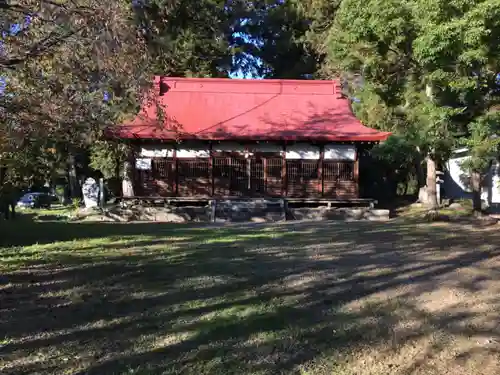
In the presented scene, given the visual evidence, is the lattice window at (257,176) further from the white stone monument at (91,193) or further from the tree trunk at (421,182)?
the white stone monument at (91,193)

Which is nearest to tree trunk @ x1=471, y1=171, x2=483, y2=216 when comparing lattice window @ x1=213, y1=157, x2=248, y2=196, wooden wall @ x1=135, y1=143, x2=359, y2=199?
wooden wall @ x1=135, y1=143, x2=359, y2=199

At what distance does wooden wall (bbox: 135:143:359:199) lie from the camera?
65.7ft

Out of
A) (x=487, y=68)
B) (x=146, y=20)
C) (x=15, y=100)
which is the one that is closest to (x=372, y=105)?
(x=487, y=68)

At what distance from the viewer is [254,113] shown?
21.3 meters

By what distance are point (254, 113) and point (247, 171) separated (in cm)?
272

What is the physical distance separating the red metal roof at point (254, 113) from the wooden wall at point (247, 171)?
72 cm

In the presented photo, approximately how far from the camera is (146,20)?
26.9 feet

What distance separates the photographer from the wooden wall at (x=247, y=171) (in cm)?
2002

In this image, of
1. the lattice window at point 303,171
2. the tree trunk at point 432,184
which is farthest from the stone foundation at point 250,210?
the tree trunk at point 432,184

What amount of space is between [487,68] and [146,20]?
8.81 meters

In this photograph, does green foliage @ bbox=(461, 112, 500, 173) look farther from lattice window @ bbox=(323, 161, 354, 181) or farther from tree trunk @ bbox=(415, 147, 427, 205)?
tree trunk @ bbox=(415, 147, 427, 205)

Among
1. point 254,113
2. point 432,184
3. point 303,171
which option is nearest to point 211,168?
point 254,113

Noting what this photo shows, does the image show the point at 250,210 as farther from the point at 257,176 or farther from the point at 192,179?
the point at 192,179

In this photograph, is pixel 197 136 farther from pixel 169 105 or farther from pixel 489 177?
pixel 489 177
